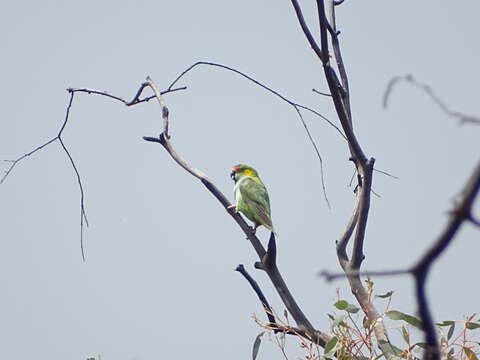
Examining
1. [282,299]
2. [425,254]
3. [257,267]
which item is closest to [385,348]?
[282,299]

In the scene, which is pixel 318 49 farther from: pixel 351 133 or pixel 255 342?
pixel 255 342

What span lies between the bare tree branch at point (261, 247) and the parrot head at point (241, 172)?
3761 millimetres

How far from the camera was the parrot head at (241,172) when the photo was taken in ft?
21.2

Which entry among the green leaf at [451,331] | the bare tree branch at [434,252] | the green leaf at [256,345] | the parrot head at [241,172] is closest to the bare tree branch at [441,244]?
the bare tree branch at [434,252]

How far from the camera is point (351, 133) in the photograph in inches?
85.1

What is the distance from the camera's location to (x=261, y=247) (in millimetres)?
2400

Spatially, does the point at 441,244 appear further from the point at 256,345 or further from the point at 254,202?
the point at 254,202

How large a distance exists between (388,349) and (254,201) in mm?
3314

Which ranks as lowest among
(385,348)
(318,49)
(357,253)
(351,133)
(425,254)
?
(425,254)

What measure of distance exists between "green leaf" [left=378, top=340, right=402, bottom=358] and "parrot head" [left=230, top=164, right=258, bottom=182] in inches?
170

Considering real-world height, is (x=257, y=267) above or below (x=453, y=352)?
above

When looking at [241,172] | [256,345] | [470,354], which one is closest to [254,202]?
[241,172]

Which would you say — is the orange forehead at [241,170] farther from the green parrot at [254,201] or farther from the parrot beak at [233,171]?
the green parrot at [254,201]

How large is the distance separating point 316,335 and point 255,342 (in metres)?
0.46
